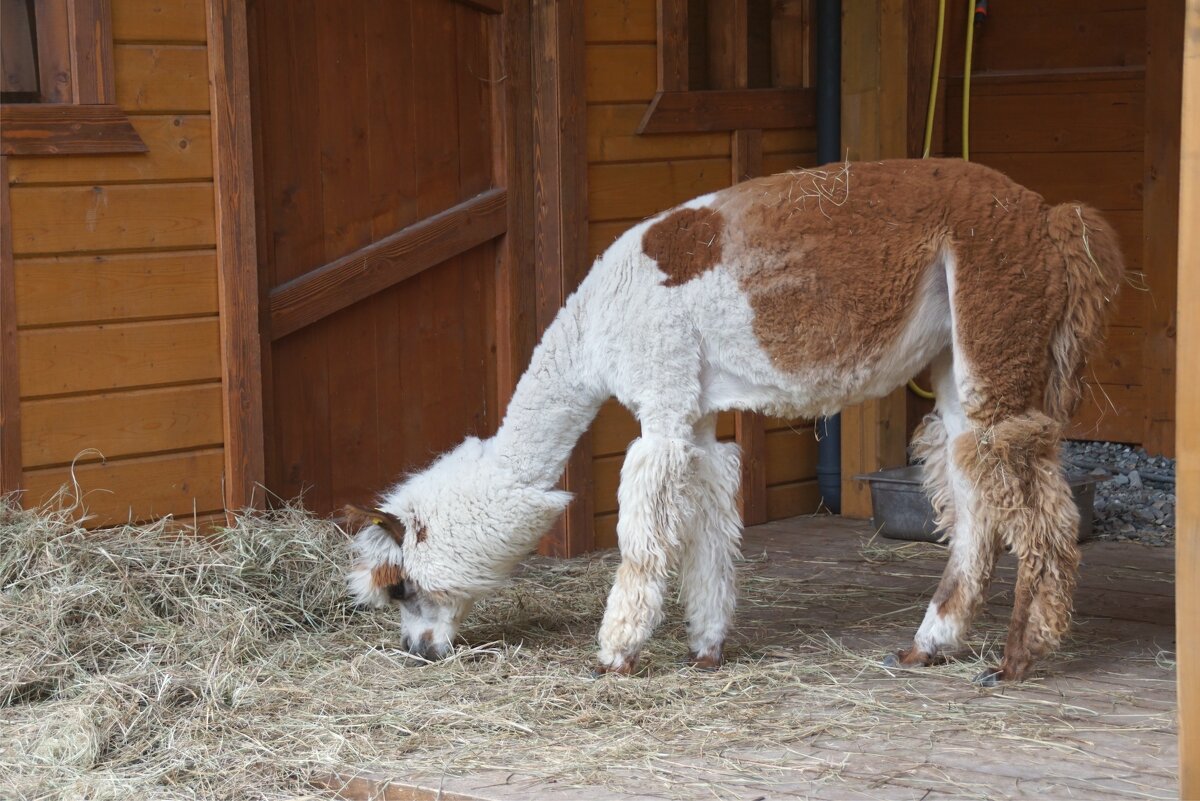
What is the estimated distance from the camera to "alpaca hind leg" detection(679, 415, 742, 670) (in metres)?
4.64

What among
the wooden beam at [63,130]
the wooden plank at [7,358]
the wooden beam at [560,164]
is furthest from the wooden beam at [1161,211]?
the wooden plank at [7,358]

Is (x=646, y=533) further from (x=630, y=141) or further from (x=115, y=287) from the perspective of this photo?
(x=630, y=141)

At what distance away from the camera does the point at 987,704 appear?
4172 millimetres

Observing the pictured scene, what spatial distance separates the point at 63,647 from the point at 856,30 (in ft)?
14.1

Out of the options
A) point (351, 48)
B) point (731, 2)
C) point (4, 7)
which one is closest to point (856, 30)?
point (731, 2)

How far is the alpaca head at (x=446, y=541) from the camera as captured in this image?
15.3 feet

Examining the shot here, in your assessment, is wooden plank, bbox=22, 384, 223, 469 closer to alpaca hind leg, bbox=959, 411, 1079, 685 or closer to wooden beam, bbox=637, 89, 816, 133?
wooden beam, bbox=637, 89, 816, 133

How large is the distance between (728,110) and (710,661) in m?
2.82

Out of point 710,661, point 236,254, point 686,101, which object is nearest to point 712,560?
point 710,661

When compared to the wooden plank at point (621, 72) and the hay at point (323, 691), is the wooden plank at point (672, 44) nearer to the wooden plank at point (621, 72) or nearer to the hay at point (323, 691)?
the wooden plank at point (621, 72)

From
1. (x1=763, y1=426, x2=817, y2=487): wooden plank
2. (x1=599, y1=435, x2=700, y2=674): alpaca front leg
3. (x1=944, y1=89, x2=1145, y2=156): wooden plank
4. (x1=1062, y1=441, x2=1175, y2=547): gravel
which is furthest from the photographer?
(x1=944, y1=89, x2=1145, y2=156): wooden plank

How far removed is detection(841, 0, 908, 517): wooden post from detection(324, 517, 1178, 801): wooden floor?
76cm

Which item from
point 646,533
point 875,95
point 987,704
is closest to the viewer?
point 987,704

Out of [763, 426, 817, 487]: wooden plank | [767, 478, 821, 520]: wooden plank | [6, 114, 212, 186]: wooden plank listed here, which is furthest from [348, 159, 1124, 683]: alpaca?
[767, 478, 821, 520]: wooden plank
